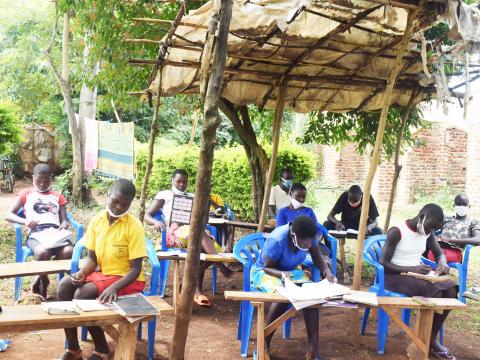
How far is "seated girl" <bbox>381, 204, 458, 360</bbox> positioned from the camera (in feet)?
16.0

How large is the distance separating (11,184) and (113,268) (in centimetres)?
1441

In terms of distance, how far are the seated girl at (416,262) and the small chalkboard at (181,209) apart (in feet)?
7.20

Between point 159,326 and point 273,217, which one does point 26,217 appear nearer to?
point 159,326

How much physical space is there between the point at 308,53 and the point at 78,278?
11.6 feet

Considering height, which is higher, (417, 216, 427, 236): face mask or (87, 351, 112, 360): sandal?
(417, 216, 427, 236): face mask

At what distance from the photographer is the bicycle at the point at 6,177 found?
17.0m

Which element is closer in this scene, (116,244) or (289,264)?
(116,244)

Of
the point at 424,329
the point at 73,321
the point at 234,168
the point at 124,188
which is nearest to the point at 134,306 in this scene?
the point at 73,321

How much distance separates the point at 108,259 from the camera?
4.13 metres

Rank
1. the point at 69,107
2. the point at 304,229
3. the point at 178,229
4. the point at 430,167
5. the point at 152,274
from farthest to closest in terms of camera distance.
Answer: the point at 430,167
the point at 69,107
the point at 178,229
the point at 152,274
the point at 304,229

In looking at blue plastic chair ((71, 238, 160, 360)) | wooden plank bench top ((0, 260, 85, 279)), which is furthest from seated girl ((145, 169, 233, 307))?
wooden plank bench top ((0, 260, 85, 279))

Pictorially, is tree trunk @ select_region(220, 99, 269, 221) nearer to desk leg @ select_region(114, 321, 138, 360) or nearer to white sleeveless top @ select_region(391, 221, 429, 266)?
white sleeveless top @ select_region(391, 221, 429, 266)

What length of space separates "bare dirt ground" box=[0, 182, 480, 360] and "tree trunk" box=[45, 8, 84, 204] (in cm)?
547

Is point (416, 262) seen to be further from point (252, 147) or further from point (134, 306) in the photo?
point (252, 147)
